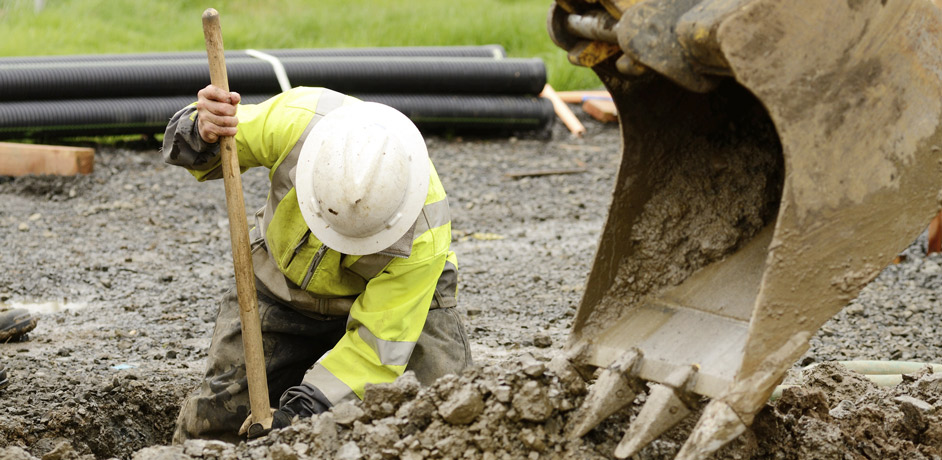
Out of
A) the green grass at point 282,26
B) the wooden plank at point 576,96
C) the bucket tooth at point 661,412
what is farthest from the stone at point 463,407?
the green grass at point 282,26

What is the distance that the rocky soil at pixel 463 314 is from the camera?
2.57 m

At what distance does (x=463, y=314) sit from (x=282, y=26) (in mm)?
6412

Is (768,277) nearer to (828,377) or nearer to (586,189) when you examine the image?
(828,377)

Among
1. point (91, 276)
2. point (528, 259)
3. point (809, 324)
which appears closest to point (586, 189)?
point (528, 259)

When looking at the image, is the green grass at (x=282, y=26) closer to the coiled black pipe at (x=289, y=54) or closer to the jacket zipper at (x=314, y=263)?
the coiled black pipe at (x=289, y=54)

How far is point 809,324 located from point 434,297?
5.11 ft

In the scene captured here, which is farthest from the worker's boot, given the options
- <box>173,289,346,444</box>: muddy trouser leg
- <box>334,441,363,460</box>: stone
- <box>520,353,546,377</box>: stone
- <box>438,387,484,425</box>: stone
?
<box>520,353,546,377</box>: stone

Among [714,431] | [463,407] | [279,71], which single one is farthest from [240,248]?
[279,71]

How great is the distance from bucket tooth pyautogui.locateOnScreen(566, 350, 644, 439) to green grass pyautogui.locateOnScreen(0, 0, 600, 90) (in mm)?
7590

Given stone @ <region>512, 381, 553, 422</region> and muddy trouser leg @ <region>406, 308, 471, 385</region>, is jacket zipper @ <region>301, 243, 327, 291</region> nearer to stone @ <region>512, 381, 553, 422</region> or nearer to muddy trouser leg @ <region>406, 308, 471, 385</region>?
muddy trouser leg @ <region>406, 308, 471, 385</region>

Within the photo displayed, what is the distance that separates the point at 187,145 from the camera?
3131mm

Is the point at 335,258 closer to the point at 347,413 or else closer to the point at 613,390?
the point at 347,413

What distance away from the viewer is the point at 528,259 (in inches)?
229

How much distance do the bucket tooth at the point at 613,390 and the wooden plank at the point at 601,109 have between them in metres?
6.56
